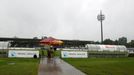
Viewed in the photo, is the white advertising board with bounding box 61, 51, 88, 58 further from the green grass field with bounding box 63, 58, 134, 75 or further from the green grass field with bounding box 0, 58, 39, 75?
the green grass field with bounding box 0, 58, 39, 75

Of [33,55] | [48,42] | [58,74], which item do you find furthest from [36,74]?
[48,42]

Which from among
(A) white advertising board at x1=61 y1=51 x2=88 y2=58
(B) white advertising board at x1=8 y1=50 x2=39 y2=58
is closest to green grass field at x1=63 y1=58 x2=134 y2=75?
(A) white advertising board at x1=61 y1=51 x2=88 y2=58

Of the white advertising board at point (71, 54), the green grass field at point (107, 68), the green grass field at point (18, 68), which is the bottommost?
the green grass field at point (107, 68)

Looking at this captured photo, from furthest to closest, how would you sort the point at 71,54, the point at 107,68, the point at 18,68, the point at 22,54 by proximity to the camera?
the point at 71,54 → the point at 22,54 → the point at 107,68 → the point at 18,68

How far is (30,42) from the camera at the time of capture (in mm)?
127000

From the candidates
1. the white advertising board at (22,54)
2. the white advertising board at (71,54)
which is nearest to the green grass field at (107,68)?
the white advertising board at (71,54)

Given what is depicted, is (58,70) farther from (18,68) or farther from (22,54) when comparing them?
(22,54)

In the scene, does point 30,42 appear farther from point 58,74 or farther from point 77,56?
point 58,74

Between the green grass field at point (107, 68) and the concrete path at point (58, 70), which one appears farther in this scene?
the green grass field at point (107, 68)

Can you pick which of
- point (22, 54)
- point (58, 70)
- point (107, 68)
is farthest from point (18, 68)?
point (22, 54)

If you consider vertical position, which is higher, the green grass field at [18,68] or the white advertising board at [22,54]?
the white advertising board at [22,54]

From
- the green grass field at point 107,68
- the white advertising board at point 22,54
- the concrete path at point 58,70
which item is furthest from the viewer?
the white advertising board at point 22,54

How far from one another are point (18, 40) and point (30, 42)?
25.8ft

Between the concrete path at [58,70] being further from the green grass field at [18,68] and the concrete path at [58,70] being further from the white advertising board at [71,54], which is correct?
the white advertising board at [71,54]
